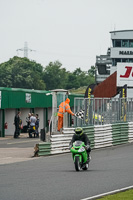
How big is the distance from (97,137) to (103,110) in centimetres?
167

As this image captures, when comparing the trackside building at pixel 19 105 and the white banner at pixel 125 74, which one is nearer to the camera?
the white banner at pixel 125 74

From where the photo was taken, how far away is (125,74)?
107 feet

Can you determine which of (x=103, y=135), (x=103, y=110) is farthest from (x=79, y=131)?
(x=103, y=110)

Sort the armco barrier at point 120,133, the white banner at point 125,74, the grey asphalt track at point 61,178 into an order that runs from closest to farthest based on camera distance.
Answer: the grey asphalt track at point 61,178
the armco barrier at point 120,133
the white banner at point 125,74

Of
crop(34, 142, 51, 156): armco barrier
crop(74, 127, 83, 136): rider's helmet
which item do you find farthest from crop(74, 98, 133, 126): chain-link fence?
crop(74, 127, 83, 136): rider's helmet

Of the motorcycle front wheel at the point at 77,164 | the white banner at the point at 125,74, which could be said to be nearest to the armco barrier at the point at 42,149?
the motorcycle front wheel at the point at 77,164

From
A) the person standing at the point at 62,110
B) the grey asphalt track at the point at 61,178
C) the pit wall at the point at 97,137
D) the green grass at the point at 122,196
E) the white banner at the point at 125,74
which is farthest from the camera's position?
the white banner at the point at 125,74

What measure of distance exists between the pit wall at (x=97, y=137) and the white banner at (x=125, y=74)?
6144mm

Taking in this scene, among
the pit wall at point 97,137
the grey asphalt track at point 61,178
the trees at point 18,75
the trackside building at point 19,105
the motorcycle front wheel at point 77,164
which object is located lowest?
the grey asphalt track at point 61,178

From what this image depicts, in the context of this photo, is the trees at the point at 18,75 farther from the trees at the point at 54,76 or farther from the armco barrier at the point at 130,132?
the armco barrier at the point at 130,132

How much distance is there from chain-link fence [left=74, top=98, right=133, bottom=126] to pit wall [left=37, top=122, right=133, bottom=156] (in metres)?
0.38

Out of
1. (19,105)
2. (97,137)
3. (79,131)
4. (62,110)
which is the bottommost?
(97,137)

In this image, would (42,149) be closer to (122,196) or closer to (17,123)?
(122,196)

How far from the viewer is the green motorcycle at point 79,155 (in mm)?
14633
